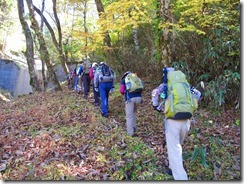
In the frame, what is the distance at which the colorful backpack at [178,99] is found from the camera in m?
4.62

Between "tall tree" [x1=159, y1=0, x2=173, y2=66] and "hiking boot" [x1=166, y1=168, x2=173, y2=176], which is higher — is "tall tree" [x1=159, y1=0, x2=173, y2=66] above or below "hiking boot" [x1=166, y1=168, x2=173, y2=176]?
above

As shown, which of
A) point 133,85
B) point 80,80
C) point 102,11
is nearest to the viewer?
point 133,85

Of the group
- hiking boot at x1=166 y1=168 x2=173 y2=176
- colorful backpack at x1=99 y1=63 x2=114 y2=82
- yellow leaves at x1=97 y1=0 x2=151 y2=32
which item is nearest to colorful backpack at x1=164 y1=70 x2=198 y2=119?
hiking boot at x1=166 y1=168 x2=173 y2=176

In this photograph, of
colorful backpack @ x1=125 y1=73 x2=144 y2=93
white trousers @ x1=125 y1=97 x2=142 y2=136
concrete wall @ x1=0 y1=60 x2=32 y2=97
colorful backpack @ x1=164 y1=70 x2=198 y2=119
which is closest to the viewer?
colorful backpack @ x1=164 y1=70 x2=198 y2=119

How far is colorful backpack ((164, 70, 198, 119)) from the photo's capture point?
15.1 ft

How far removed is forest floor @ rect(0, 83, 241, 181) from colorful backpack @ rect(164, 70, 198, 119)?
115 centimetres

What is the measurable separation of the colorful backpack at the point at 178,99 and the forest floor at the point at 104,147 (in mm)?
1154

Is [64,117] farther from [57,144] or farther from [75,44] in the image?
[75,44]

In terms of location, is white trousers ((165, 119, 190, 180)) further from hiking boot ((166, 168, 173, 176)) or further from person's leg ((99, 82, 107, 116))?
person's leg ((99, 82, 107, 116))

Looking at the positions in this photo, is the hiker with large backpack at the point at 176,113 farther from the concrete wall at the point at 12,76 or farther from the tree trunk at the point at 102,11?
the concrete wall at the point at 12,76

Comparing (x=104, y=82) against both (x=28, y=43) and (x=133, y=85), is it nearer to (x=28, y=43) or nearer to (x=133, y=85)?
(x=133, y=85)

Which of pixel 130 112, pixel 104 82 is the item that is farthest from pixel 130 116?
pixel 104 82

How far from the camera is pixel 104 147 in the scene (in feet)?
19.1

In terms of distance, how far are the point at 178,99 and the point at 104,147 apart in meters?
2.09
